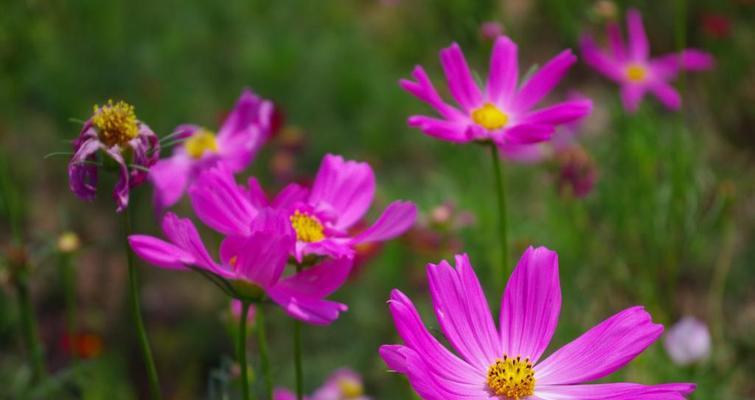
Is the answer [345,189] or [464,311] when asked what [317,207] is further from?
[464,311]

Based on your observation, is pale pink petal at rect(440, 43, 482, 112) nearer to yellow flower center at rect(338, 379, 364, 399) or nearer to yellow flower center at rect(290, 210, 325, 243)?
yellow flower center at rect(290, 210, 325, 243)

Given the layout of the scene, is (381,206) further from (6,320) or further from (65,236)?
(65,236)

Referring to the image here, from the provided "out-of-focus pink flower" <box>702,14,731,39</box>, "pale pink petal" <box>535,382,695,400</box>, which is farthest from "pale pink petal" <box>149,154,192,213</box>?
"out-of-focus pink flower" <box>702,14,731,39</box>

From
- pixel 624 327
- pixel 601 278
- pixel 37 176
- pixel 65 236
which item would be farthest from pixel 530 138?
pixel 37 176

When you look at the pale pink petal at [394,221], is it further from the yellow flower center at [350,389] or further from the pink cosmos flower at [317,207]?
the yellow flower center at [350,389]

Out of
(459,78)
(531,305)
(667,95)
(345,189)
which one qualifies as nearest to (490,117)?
(459,78)
